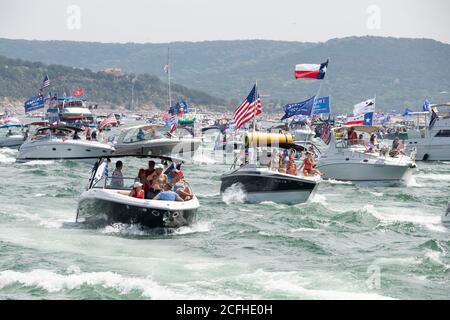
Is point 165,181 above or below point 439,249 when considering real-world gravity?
above

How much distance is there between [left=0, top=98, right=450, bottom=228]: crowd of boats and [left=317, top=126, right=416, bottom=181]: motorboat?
44mm

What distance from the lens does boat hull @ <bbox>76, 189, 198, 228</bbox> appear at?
21.4m

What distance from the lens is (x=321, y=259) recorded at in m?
19.7

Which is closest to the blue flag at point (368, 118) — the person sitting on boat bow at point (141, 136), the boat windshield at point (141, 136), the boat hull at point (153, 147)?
the boat hull at point (153, 147)

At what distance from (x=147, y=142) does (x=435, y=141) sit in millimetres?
21164

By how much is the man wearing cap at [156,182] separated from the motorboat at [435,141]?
40179 mm

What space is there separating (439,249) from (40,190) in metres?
17.7

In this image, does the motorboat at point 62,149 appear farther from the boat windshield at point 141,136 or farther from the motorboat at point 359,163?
the motorboat at point 359,163

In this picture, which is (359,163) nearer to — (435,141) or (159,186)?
(159,186)

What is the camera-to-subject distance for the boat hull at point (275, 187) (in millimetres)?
29656

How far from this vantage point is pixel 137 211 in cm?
2148

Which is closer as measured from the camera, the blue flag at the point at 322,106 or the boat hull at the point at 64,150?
the boat hull at the point at 64,150
